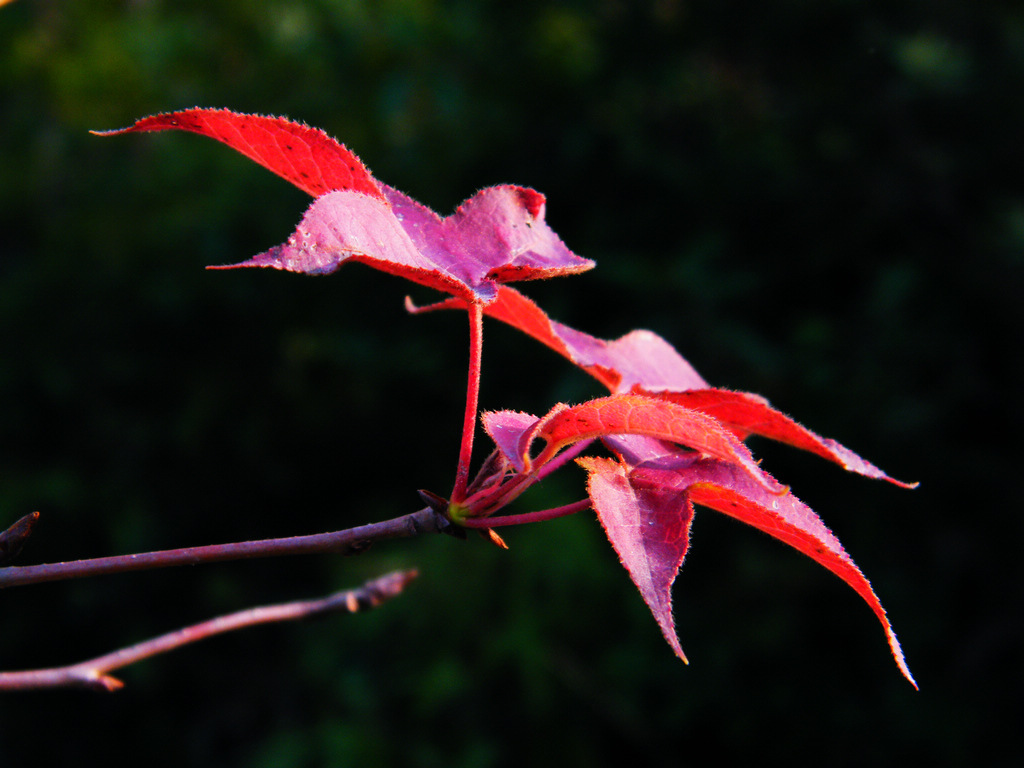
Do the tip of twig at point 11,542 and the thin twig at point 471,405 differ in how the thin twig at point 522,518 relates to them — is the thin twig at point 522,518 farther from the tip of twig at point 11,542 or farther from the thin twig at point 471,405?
the tip of twig at point 11,542

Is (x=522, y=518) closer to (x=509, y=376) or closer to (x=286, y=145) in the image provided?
(x=286, y=145)

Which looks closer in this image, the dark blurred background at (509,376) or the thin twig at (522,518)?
the thin twig at (522,518)

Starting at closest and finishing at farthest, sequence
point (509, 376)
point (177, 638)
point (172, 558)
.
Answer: point (172, 558) < point (177, 638) < point (509, 376)

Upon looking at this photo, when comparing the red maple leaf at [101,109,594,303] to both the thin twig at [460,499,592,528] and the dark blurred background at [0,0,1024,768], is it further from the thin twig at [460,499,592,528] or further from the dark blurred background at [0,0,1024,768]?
the dark blurred background at [0,0,1024,768]

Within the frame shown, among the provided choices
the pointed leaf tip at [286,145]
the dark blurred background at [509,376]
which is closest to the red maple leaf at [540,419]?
the pointed leaf tip at [286,145]

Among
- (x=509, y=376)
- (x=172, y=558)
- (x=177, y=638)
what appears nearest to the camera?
(x=172, y=558)

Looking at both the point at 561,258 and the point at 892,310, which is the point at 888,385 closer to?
the point at 892,310

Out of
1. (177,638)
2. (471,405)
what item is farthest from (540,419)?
(177,638)

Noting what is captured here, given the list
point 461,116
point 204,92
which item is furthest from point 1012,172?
point 204,92
